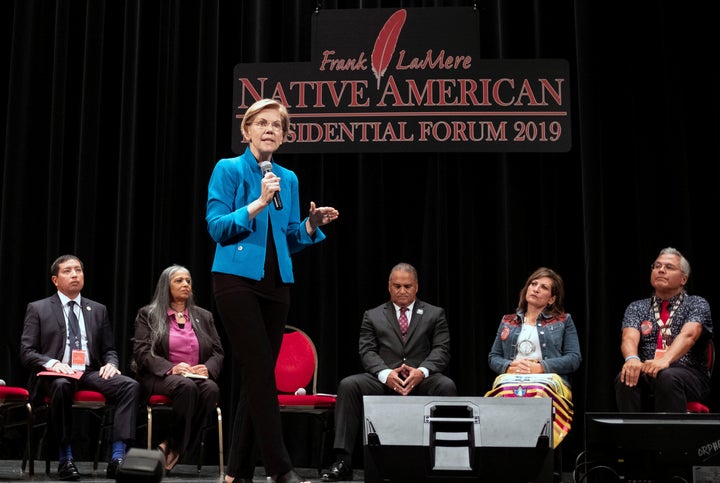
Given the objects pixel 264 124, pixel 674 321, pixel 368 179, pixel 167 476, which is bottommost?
pixel 167 476

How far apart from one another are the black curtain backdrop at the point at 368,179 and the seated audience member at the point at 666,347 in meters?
0.58

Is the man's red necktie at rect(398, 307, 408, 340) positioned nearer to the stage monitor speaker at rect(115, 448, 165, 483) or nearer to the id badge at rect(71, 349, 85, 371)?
Result: the id badge at rect(71, 349, 85, 371)

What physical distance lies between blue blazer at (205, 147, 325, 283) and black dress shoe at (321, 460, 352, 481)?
1738 millimetres

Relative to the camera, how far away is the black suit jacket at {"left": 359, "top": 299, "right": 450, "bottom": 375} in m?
4.83

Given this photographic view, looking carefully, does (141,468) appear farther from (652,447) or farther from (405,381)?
(405,381)

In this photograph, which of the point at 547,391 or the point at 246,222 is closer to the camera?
the point at 246,222

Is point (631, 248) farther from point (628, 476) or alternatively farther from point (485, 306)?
point (628, 476)

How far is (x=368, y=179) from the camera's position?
5453 millimetres

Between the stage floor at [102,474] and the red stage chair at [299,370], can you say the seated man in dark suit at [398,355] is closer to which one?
the red stage chair at [299,370]

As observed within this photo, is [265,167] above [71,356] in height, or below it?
above

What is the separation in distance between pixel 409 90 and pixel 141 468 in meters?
4.35

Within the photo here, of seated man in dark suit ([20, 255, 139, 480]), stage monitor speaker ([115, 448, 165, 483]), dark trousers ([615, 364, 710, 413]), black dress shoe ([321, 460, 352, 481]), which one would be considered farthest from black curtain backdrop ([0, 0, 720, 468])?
stage monitor speaker ([115, 448, 165, 483])

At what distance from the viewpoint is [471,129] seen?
5250mm

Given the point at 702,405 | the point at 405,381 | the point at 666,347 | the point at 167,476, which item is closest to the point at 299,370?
the point at 405,381
